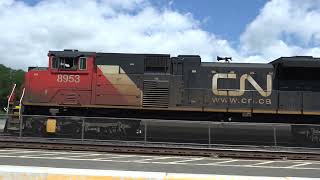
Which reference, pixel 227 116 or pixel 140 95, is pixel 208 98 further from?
pixel 140 95

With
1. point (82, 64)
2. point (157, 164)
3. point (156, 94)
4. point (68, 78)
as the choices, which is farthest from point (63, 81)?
point (157, 164)

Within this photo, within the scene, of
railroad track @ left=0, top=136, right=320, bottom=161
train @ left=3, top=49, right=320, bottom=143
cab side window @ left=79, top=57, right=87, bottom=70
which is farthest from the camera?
cab side window @ left=79, top=57, right=87, bottom=70

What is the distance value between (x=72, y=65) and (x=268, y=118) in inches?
325

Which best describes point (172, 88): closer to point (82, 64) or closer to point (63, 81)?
point (82, 64)

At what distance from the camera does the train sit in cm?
1859

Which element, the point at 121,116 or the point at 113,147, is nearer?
the point at 113,147

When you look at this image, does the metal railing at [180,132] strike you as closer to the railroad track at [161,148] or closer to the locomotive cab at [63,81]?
the railroad track at [161,148]

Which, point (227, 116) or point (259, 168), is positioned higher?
point (227, 116)

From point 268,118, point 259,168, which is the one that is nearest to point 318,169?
point 259,168

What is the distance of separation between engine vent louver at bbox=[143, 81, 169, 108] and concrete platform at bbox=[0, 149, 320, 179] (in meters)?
3.86

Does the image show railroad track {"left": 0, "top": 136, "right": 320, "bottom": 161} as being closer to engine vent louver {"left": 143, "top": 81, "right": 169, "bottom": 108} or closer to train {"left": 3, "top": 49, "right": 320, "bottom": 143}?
train {"left": 3, "top": 49, "right": 320, "bottom": 143}

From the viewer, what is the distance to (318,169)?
12.8m

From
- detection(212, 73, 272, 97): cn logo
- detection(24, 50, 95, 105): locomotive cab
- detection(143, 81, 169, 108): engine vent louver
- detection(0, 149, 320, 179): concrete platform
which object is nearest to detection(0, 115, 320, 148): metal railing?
detection(143, 81, 169, 108): engine vent louver

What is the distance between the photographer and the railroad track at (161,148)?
51.3 feet
